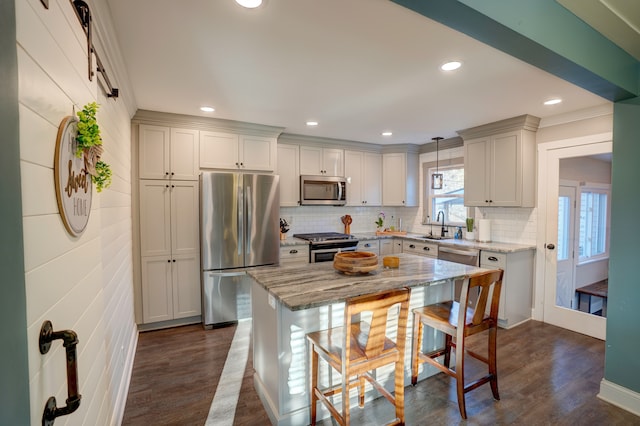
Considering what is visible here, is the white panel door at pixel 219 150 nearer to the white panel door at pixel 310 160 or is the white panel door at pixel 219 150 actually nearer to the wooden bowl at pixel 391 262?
the white panel door at pixel 310 160

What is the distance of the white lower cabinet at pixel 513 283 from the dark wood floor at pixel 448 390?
0.33m

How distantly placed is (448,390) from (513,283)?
187cm

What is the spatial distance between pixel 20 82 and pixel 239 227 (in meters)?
2.96

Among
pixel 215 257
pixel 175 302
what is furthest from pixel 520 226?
pixel 175 302

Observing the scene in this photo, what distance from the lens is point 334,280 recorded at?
212cm

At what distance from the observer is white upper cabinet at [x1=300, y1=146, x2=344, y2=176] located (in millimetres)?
4591

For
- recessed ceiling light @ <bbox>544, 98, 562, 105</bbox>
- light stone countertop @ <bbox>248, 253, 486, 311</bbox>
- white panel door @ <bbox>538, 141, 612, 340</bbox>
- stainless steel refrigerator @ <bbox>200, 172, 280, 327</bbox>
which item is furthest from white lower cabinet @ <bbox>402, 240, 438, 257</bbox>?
stainless steel refrigerator @ <bbox>200, 172, 280, 327</bbox>

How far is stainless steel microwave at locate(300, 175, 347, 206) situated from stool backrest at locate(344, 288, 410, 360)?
2903 millimetres

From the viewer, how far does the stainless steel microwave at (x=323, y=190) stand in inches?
178

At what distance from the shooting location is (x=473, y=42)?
1898mm

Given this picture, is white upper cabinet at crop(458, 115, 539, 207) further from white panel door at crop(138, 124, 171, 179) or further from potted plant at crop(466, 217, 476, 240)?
white panel door at crop(138, 124, 171, 179)

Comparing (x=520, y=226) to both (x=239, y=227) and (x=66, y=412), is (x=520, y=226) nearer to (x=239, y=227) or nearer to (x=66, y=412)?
(x=239, y=227)

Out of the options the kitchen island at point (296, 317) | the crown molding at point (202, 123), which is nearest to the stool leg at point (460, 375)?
the kitchen island at point (296, 317)

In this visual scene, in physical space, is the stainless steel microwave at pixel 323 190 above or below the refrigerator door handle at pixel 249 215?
above
